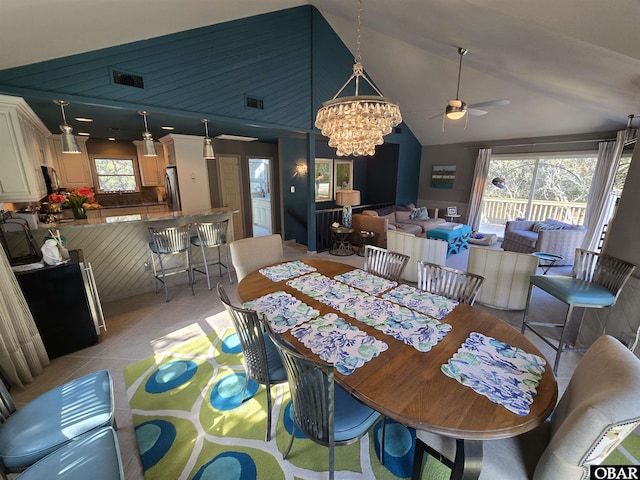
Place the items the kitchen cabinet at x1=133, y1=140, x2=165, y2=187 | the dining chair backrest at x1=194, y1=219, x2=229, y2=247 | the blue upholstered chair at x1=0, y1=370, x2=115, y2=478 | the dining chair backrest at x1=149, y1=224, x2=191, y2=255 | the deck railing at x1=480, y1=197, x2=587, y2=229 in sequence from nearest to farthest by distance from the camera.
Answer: the blue upholstered chair at x1=0, y1=370, x2=115, y2=478 < the dining chair backrest at x1=149, y1=224, x2=191, y2=255 < the dining chair backrest at x1=194, y1=219, x2=229, y2=247 < the deck railing at x1=480, y1=197, x2=587, y2=229 < the kitchen cabinet at x1=133, y1=140, x2=165, y2=187

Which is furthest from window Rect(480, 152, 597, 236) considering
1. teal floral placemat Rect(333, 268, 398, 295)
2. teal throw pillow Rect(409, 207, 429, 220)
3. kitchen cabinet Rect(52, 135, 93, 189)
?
kitchen cabinet Rect(52, 135, 93, 189)

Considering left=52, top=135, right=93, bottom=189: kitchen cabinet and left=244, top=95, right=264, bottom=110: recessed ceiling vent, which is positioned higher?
left=244, top=95, right=264, bottom=110: recessed ceiling vent

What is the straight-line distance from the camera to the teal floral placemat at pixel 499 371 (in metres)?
1.07

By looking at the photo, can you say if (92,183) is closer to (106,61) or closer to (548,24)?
(106,61)

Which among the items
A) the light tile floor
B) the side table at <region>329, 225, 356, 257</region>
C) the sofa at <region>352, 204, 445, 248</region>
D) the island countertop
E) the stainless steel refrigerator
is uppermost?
the stainless steel refrigerator

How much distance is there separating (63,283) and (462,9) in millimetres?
4363

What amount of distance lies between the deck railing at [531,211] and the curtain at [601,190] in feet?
1.38

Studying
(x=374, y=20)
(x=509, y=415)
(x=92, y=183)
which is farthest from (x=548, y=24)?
(x=92, y=183)

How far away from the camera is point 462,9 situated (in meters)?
2.38

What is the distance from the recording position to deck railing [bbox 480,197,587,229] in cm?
603

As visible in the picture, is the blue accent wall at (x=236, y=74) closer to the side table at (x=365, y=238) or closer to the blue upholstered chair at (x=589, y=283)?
the side table at (x=365, y=238)

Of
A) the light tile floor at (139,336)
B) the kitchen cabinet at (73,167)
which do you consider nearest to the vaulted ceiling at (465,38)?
the light tile floor at (139,336)

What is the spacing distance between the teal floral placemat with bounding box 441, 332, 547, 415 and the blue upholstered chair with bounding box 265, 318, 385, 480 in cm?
49

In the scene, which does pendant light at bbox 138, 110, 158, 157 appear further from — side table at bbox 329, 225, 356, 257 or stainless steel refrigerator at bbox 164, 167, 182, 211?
side table at bbox 329, 225, 356, 257
